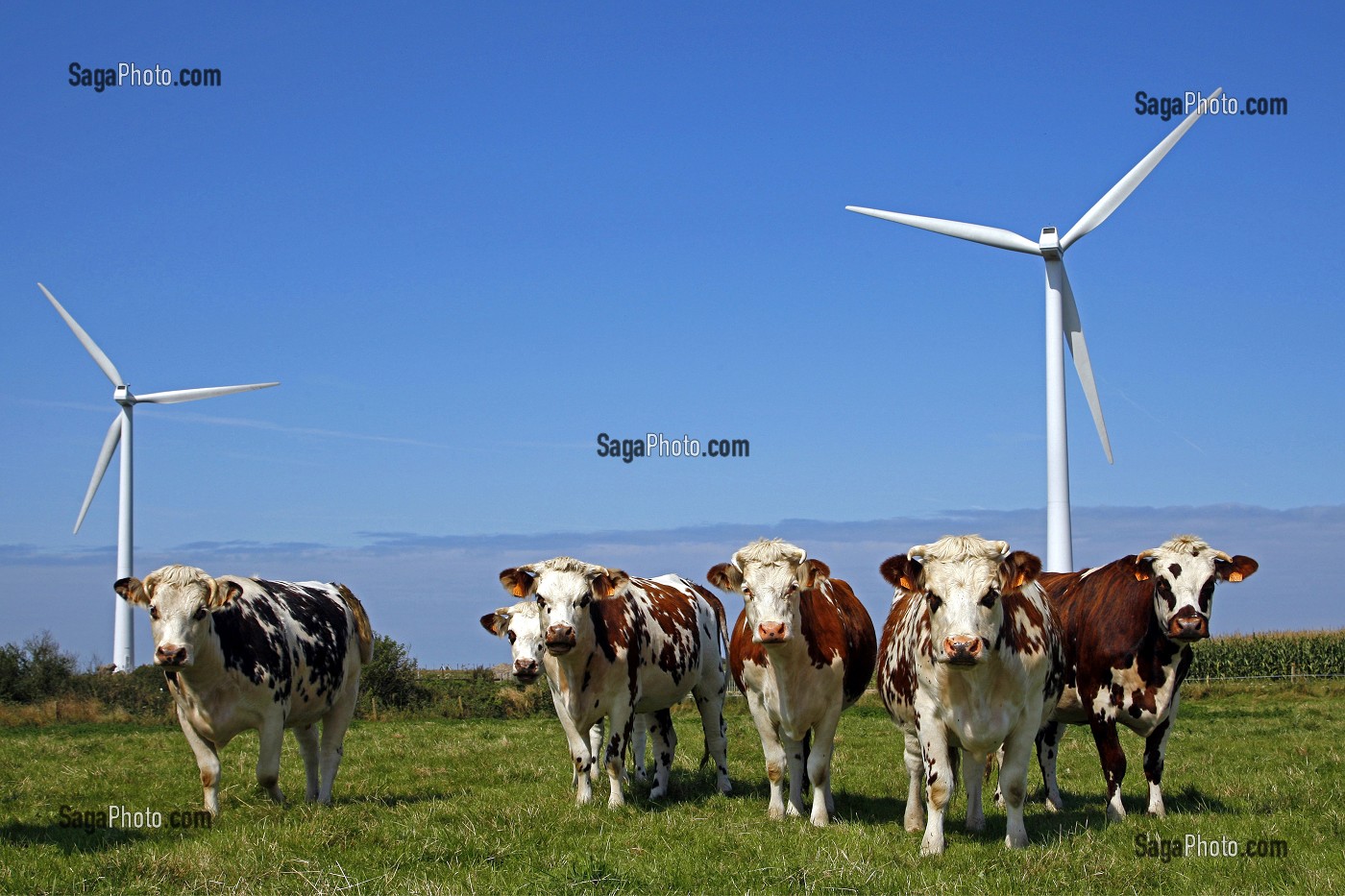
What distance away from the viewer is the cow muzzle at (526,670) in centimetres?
1130

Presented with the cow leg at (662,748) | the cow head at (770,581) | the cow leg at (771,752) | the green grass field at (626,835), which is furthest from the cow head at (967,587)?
the cow leg at (662,748)

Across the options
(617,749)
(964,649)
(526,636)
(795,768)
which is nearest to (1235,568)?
(964,649)

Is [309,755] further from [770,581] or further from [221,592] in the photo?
[770,581]

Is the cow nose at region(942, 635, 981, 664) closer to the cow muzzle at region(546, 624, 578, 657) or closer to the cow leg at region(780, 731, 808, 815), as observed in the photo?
the cow leg at region(780, 731, 808, 815)

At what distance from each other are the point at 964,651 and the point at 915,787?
244cm

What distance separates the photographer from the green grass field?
25.9 ft

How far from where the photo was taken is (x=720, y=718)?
13.3 m

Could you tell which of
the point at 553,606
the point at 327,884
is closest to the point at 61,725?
the point at 553,606

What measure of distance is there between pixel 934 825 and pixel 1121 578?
148 inches

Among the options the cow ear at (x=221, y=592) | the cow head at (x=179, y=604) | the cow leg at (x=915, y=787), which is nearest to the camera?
the cow leg at (x=915, y=787)

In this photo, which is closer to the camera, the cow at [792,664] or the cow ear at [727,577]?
the cow at [792,664]

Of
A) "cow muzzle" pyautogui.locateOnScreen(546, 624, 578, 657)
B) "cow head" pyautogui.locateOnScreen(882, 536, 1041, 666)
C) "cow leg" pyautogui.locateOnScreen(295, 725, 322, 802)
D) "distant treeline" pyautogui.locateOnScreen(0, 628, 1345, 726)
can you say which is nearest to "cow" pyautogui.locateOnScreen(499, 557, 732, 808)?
"cow muzzle" pyautogui.locateOnScreen(546, 624, 578, 657)

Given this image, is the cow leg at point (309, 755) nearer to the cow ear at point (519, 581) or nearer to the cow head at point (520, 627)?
the cow head at point (520, 627)

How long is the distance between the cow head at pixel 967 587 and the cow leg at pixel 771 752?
7.05 ft
